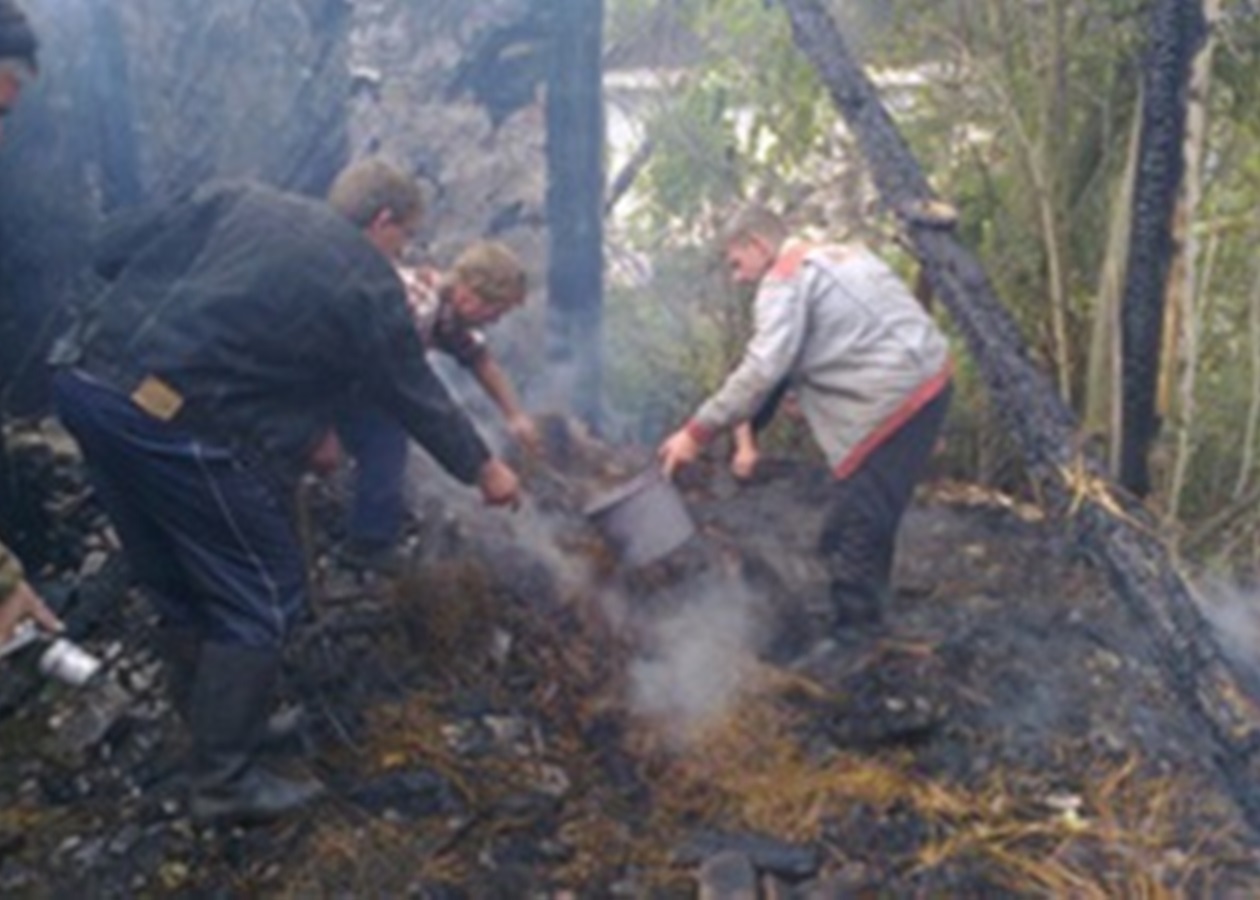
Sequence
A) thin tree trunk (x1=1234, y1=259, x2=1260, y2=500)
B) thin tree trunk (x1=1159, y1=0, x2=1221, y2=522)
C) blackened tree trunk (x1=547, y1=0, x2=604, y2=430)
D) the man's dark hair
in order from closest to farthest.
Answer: the man's dark hair → thin tree trunk (x1=1159, y1=0, x2=1221, y2=522) → thin tree trunk (x1=1234, y1=259, x2=1260, y2=500) → blackened tree trunk (x1=547, y1=0, x2=604, y2=430)

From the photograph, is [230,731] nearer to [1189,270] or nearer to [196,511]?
[196,511]

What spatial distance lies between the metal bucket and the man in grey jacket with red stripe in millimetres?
122

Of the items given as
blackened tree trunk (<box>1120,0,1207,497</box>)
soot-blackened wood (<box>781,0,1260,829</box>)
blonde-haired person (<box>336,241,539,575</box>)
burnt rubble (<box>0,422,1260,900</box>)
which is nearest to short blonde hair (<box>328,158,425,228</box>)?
blonde-haired person (<box>336,241,539,575</box>)

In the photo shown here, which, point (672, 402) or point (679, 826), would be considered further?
point (672, 402)

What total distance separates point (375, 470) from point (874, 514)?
1982 mm

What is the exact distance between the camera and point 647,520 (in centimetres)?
443

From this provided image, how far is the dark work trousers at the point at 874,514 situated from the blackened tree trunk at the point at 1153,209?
3.32 ft

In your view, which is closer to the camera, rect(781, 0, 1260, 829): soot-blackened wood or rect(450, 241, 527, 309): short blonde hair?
rect(781, 0, 1260, 829): soot-blackened wood

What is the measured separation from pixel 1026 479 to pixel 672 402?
209 centimetres

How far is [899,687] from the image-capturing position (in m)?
4.48

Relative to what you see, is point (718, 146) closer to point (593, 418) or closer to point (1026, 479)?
point (593, 418)

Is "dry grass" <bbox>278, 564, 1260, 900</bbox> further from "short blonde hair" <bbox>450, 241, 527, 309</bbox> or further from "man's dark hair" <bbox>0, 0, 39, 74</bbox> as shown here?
"man's dark hair" <bbox>0, 0, 39, 74</bbox>

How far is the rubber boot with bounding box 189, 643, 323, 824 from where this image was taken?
3.51 m

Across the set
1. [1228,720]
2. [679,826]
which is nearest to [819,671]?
[679,826]
